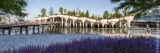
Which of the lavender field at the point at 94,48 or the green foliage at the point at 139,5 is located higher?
the green foliage at the point at 139,5

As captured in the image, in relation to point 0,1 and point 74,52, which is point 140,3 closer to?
point 74,52

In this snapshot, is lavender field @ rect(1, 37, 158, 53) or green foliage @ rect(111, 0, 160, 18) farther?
green foliage @ rect(111, 0, 160, 18)

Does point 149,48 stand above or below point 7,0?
below

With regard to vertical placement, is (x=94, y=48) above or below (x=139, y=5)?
below

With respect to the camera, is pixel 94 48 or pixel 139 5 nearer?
pixel 94 48

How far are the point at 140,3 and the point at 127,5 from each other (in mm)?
720

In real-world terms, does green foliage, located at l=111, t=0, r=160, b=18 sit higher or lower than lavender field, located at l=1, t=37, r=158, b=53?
higher

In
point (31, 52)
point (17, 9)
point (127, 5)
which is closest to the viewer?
point (31, 52)

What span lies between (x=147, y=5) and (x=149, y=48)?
16.7 feet

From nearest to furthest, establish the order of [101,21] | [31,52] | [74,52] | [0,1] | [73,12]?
[31,52]
[74,52]
[0,1]
[101,21]
[73,12]

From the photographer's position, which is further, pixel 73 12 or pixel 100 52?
pixel 73 12

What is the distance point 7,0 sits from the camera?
6137 millimetres

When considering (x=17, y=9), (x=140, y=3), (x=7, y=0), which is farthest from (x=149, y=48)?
Result: (x=17, y=9)

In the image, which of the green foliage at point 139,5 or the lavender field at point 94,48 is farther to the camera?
the green foliage at point 139,5
